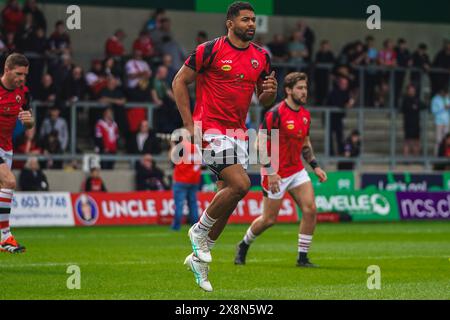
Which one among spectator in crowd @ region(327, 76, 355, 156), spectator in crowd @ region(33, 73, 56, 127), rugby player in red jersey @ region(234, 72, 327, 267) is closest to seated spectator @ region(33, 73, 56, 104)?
spectator in crowd @ region(33, 73, 56, 127)

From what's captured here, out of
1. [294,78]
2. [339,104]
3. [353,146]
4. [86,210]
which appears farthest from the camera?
[339,104]

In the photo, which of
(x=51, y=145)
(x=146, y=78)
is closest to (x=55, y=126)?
(x=51, y=145)

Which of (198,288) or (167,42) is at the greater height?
(167,42)

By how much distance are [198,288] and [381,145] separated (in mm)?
22354

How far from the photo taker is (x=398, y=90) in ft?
112

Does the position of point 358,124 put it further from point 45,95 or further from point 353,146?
point 45,95

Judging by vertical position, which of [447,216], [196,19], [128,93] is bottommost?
[447,216]

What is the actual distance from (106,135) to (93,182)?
1.76 metres

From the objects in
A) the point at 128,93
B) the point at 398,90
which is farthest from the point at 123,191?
the point at 398,90

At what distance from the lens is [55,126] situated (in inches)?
1037

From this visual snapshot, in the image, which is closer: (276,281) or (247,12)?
(247,12)

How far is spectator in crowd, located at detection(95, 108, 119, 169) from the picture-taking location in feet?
87.6

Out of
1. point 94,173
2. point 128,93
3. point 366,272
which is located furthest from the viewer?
point 128,93

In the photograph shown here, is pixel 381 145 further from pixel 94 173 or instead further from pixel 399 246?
pixel 399 246
